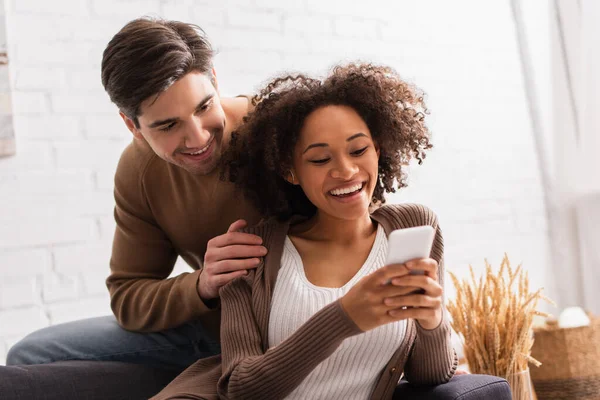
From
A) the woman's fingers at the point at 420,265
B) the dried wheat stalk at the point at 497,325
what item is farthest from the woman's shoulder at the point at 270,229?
the dried wheat stalk at the point at 497,325

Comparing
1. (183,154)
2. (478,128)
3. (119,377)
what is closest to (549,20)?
(478,128)

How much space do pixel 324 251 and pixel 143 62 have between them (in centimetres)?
58

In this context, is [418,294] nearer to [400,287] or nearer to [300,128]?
[400,287]

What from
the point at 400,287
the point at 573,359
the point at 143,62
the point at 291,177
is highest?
the point at 143,62

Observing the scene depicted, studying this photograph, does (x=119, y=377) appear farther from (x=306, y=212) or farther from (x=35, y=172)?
(x=35, y=172)

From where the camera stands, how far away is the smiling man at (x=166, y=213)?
175 cm

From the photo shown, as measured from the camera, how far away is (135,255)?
6.70 ft

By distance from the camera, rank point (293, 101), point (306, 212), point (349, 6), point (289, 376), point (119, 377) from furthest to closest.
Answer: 1. point (349, 6)
2. point (119, 377)
3. point (306, 212)
4. point (293, 101)
5. point (289, 376)

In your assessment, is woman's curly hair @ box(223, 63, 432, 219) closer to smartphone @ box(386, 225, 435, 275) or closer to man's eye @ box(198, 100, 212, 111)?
man's eye @ box(198, 100, 212, 111)

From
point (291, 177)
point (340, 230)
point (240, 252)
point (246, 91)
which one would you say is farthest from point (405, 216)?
point (246, 91)

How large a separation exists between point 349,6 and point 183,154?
1.64 meters

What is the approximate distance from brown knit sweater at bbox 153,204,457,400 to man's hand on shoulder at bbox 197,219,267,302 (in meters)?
0.02

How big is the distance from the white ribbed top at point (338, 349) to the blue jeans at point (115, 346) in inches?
22.7

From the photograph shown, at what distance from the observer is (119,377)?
6.43ft
